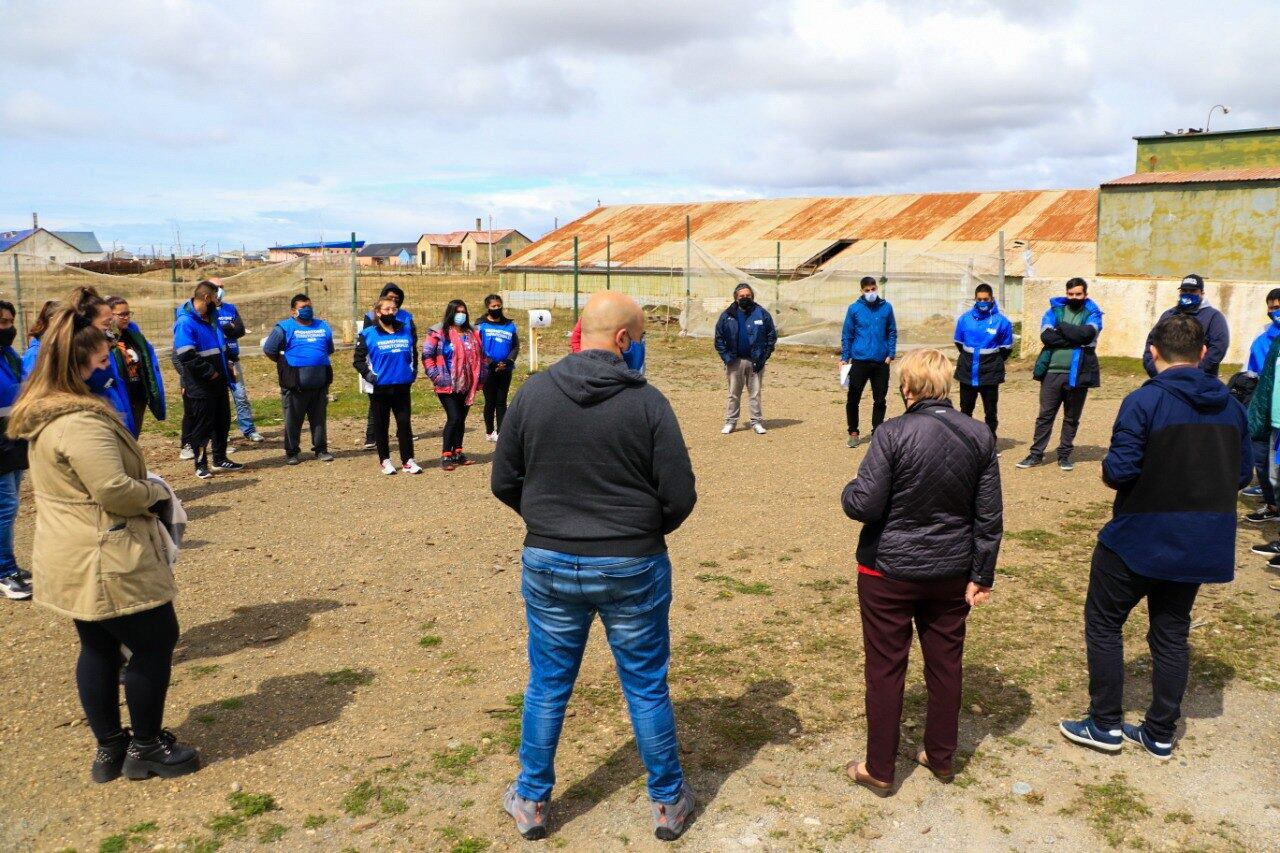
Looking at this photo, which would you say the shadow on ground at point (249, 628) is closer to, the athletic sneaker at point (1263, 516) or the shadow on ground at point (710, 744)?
the shadow on ground at point (710, 744)

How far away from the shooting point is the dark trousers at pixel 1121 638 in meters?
3.81

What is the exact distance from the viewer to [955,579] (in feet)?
11.4

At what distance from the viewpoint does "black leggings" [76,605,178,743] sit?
11.7 feet

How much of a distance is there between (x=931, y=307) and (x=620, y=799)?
678 inches

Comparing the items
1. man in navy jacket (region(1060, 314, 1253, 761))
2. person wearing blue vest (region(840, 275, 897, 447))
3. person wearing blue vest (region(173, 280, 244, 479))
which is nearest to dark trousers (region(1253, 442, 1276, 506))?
man in navy jacket (region(1060, 314, 1253, 761))

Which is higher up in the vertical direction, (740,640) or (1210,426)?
(1210,426)

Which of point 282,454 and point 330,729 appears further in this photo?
point 282,454

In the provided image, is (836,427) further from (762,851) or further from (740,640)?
(762,851)

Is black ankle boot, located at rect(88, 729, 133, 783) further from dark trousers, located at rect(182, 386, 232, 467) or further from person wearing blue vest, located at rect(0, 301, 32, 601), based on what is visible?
dark trousers, located at rect(182, 386, 232, 467)

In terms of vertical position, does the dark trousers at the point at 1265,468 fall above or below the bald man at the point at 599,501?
below

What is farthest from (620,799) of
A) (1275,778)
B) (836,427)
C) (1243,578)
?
(836,427)

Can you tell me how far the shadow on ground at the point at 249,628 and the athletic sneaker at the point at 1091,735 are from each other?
397cm

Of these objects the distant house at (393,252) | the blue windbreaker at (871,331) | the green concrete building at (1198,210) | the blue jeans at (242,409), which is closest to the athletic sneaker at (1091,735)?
the blue windbreaker at (871,331)

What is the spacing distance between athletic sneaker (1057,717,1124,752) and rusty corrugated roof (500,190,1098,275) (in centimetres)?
1651
